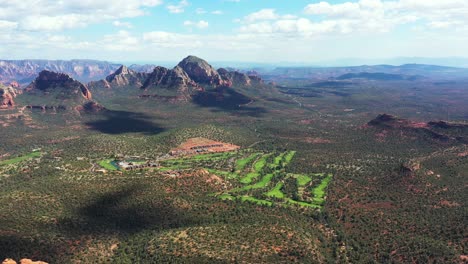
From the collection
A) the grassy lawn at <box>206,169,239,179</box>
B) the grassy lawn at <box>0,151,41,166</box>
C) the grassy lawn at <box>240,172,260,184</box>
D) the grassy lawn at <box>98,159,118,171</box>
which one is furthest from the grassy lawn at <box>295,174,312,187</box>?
the grassy lawn at <box>0,151,41,166</box>

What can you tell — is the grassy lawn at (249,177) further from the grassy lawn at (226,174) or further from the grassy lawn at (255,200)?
the grassy lawn at (255,200)

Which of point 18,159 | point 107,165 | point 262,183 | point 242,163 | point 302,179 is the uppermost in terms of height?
point 18,159

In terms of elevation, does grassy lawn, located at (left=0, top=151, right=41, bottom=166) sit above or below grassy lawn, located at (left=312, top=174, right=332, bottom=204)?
above

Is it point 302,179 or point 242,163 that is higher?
point 242,163

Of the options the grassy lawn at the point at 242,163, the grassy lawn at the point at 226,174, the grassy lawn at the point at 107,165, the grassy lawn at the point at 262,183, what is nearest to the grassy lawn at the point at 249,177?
the grassy lawn at the point at 262,183

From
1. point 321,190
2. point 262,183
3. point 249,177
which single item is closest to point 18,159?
point 249,177

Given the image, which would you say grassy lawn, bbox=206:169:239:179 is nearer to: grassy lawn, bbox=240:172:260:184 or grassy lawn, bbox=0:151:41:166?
grassy lawn, bbox=240:172:260:184

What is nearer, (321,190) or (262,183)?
(321,190)

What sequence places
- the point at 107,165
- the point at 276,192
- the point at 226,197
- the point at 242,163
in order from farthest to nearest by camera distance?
the point at 242,163
the point at 107,165
the point at 276,192
the point at 226,197

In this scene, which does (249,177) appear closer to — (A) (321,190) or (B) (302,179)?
(B) (302,179)

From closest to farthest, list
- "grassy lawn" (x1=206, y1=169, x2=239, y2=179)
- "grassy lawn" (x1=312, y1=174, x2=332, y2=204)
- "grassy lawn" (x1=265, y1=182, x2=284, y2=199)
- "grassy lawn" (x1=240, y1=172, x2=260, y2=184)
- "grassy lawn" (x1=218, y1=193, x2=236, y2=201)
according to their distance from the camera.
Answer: "grassy lawn" (x1=218, y1=193, x2=236, y2=201) → "grassy lawn" (x1=312, y1=174, x2=332, y2=204) → "grassy lawn" (x1=265, y1=182, x2=284, y2=199) → "grassy lawn" (x1=240, y1=172, x2=260, y2=184) → "grassy lawn" (x1=206, y1=169, x2=239, y2=179)

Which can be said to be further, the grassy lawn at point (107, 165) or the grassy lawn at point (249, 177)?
the grassy lawn at point (107, 165)

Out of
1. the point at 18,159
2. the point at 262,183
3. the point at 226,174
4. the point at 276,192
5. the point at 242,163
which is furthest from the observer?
the point at 18,159
